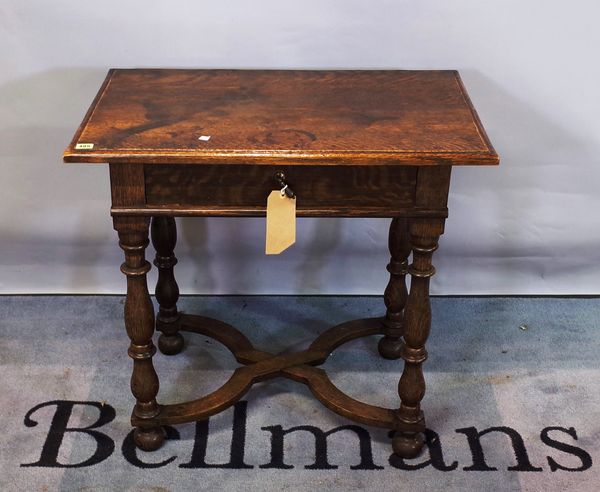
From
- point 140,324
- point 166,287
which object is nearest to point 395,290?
point 166,287

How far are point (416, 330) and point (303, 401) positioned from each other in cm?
40

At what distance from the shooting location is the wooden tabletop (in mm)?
1770

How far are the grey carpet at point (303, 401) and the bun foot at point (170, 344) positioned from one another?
20 mm

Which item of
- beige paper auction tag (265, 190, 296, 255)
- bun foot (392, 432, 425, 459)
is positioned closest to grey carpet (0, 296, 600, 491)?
bun foot (392, 432, 425, 459)

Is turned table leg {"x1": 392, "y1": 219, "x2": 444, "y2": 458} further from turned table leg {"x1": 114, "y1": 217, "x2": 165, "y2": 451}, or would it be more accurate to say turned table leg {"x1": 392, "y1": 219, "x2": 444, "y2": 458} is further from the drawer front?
turned table leg {"x1": 114, "y1": 217, "x2": 165, "y2": 451}

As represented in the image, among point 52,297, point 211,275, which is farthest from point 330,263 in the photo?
point 52,297

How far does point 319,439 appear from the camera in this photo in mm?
2148

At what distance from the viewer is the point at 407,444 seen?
2092 millimetres

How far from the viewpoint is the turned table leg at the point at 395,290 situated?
225 cm

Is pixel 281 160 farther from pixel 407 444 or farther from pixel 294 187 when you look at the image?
pixel 407 444

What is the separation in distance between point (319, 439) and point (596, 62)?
110 cm

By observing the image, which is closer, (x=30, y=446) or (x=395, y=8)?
(x=30, y=446)

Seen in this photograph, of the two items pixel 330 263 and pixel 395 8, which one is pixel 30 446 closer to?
pixel 330 263

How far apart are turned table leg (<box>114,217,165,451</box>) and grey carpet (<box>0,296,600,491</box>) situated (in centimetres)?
5
